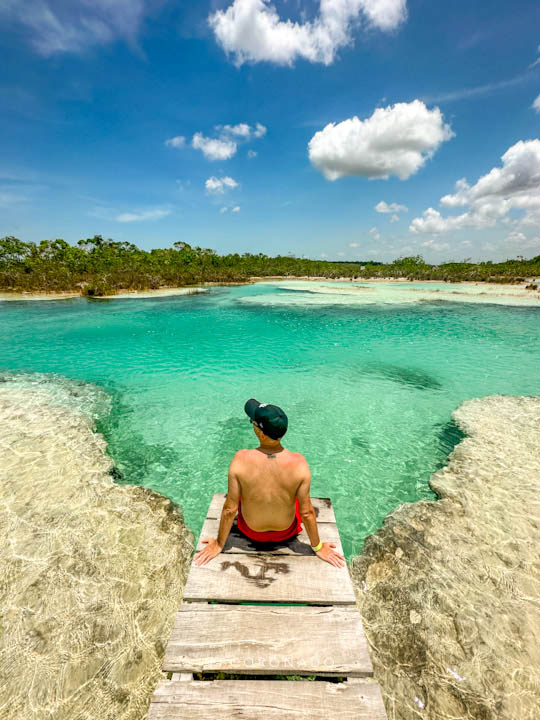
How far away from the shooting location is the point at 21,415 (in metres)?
7.34

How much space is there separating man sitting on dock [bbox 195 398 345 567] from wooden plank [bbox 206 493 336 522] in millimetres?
445

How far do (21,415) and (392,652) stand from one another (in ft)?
28.7

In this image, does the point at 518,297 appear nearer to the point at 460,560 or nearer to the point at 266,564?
the point at 460,560

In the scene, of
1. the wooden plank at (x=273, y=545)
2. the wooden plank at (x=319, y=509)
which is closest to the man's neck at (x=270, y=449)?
the wooden plank at (x=273, y=545)

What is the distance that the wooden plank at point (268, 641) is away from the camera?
196 cm

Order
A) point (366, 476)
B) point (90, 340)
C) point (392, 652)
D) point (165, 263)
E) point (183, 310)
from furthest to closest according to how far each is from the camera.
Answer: point (165, 263) → point (183, 310) → point (90, 340) → point (366, 476) → point (392, 652)

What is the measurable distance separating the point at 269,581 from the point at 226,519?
612mm

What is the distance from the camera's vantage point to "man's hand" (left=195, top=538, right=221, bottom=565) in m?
2.64

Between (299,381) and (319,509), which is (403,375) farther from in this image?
(319,509)

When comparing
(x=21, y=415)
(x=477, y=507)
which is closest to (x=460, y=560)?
(x=477, y=507)

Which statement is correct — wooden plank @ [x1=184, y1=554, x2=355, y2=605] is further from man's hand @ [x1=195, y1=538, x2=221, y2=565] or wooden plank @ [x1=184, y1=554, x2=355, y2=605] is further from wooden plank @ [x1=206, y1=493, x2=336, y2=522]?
wooden plank @ [x1=206, y1=493, x2=336, y2=522]

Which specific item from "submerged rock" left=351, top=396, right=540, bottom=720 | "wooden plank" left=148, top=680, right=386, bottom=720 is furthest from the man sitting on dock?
"submerged rock" left=351, top=396, right=540, bottom=720

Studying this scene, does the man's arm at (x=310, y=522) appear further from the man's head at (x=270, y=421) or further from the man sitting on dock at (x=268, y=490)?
the man's head at (x=270, y=421)

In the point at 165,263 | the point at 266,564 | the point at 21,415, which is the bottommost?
the point at 21,415
